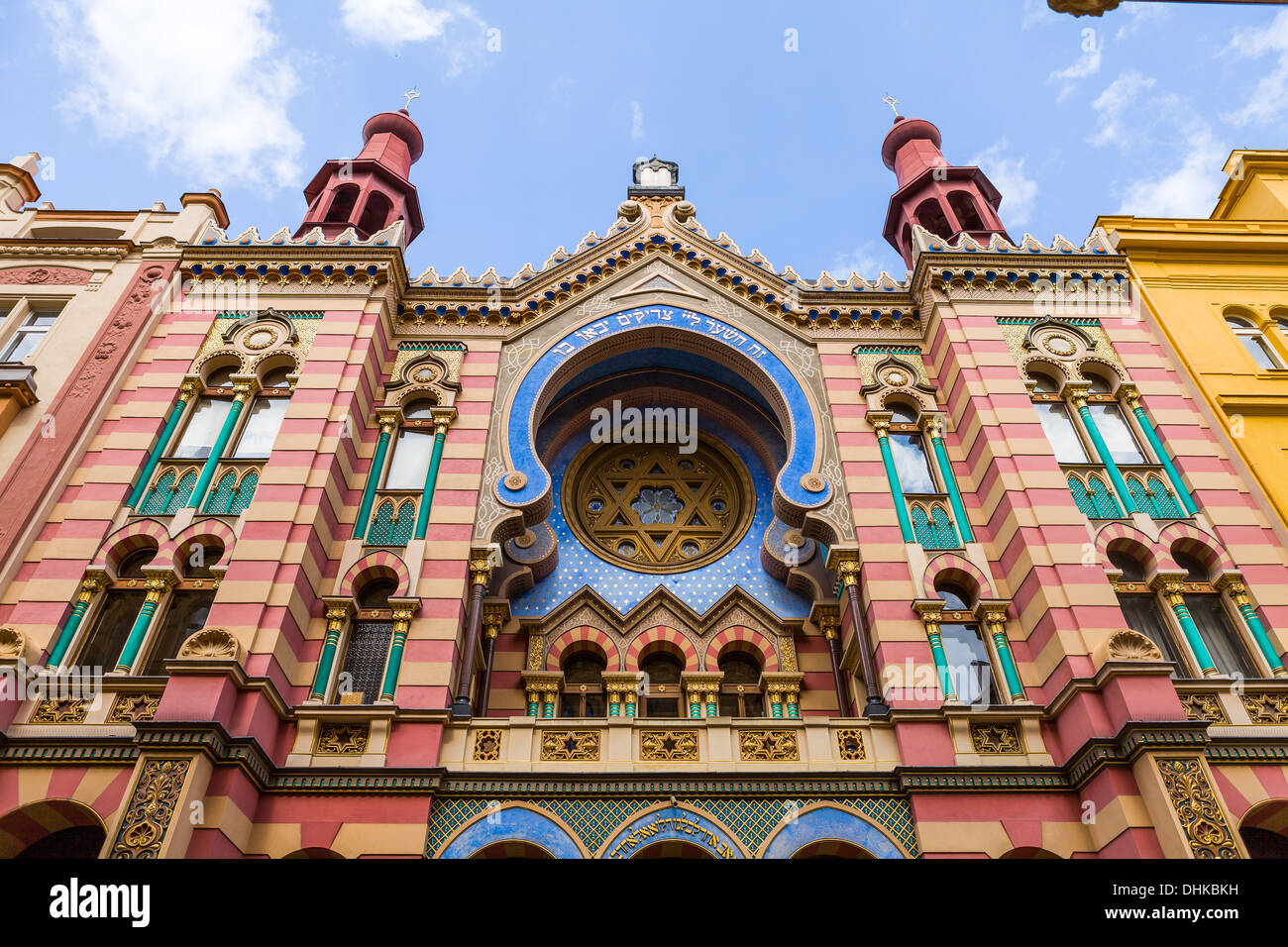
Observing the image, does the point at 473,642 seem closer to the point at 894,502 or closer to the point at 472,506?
the point at 472,506

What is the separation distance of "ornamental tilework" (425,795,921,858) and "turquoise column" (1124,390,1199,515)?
25.2 feet

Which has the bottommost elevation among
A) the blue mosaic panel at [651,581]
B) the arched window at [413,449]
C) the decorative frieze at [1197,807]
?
the decorative frieze at [1197,807]

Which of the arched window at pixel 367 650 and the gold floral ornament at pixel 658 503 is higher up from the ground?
the gold floral ornament at pixel 658 503

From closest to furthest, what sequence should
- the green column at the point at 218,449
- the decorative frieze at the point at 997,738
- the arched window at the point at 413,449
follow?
the decorative frieze at the point at 997,738 → the green column at the point at 218,449 → the arched window at the point at 413,449

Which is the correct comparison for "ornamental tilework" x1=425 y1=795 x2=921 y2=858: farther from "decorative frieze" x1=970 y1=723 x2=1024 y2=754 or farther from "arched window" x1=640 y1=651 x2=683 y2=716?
"arched window" x1=640 y1=651 x2=683 y2=716

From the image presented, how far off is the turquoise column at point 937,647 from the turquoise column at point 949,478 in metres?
1.78

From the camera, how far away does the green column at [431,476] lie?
15.2m

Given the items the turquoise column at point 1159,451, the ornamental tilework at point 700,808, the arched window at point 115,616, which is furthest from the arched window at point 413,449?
the turquoise column at point 1159,451

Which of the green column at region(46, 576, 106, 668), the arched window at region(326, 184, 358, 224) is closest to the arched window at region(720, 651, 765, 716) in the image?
the green column at region(46, 576, 106, 668)

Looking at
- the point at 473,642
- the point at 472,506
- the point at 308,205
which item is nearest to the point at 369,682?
the point at 473,642

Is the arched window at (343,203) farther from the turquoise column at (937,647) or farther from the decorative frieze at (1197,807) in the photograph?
the decorative frieze at (1197,807)

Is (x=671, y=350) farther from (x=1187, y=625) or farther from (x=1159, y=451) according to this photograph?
(x=1187, y=625)
